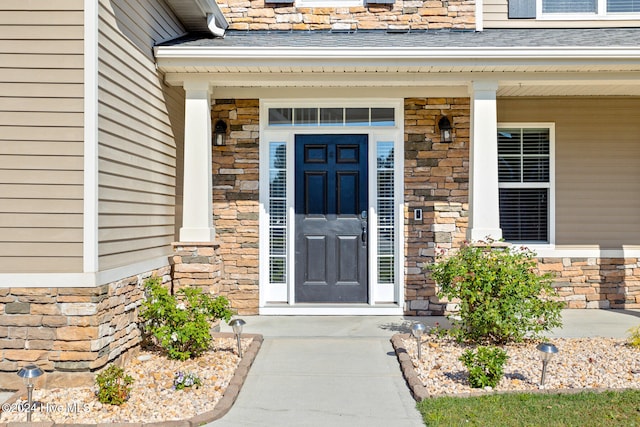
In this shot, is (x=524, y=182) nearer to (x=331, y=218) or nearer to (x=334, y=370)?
(x=331, y=218)

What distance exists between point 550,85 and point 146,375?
16.5 ft

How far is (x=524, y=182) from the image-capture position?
6938 mm

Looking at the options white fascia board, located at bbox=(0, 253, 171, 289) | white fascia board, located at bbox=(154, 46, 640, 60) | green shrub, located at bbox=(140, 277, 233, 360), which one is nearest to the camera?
white fascia board, located at bbox=(0, 253, 171, 289)

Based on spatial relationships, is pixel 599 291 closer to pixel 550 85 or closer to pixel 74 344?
pixel 550 85

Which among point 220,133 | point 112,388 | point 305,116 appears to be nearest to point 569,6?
point 305,116

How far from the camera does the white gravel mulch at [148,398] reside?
3.50 metres

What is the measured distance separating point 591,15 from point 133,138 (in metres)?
5.81

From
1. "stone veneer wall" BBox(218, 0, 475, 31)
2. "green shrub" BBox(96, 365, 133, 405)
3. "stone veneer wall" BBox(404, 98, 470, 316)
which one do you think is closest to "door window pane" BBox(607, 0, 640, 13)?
"stone veneer wall" BBox(218, 0, 475, 31)

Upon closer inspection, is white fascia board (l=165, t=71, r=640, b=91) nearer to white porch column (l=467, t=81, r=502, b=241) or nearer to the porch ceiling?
the porch ceiling

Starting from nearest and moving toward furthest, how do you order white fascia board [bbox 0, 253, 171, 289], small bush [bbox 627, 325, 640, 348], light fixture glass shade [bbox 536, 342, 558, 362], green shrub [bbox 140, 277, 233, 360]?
light fixture glass shade [bbox 536, 342, 558, 362]
white fascia board [bbox 0, 253, 171, 289]
green shrub [bbox 140, 277, 233, 360]
small bush [bbox 627, 325, 640, 348]

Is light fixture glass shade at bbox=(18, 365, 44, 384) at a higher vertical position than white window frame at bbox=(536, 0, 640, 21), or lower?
lower

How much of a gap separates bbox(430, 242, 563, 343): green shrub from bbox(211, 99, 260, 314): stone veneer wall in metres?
2.49

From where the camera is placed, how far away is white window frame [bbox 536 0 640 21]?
6891 mm

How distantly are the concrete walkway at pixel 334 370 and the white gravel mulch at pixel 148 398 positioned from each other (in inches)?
9.1
